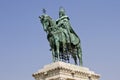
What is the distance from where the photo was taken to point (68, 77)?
100 ft

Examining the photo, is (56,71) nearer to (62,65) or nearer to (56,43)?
(62,65)

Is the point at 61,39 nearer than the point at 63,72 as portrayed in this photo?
No

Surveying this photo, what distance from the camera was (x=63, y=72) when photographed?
30.4 meters

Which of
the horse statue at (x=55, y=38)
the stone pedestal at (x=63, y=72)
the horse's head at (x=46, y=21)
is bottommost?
the stone pedestal at (x=63, y=72)

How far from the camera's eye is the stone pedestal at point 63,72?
30219 mm

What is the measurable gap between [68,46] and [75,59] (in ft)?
4.82

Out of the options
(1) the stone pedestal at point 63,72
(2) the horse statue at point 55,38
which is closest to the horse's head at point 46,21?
(2) the horse statue at point 55,38

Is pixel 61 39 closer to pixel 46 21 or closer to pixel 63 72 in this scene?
pixel 46 21

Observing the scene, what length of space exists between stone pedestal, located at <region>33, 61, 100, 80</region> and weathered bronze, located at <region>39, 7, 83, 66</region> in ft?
3.43

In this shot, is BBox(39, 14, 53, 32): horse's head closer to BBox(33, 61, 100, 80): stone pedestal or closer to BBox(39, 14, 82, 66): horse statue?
BBox(39, 14, 82, 66): horse statue

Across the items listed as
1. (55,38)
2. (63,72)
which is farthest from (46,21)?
(63,72)

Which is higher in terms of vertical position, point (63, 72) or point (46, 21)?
point (46, 21)

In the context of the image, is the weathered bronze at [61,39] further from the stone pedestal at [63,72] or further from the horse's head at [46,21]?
the stone pedestal at [63,72]

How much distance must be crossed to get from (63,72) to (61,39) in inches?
129
